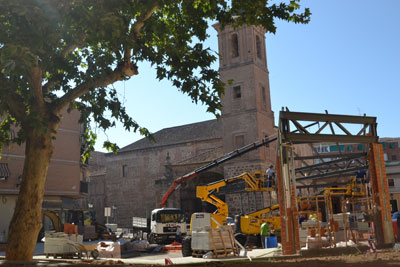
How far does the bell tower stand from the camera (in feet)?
125

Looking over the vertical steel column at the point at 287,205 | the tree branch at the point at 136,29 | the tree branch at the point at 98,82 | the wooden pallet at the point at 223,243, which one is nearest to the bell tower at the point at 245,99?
the wooden pallet at the point at 223,243

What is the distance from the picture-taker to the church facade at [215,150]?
38156 millimetres

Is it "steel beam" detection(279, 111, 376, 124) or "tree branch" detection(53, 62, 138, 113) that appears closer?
"tree branch" detection(53, 62, 138, 113)

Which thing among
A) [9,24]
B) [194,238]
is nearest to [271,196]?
[194,238]

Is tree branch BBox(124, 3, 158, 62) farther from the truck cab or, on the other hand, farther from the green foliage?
the truck cab

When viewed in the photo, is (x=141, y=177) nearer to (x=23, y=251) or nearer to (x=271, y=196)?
(x=271, y=196)

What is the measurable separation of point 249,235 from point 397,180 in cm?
3679

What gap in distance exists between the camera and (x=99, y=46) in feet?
45.3

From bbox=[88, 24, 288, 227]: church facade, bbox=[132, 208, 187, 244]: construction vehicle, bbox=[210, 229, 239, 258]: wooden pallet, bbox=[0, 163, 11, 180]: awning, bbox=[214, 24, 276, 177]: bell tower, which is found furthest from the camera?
bbox=[88, 24, 288, 227]: church facade

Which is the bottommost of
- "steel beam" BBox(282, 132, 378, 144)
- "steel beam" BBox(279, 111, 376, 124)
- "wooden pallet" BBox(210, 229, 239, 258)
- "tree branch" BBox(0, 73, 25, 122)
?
"wooden pallet" BBox(210, 229, 239, 258)

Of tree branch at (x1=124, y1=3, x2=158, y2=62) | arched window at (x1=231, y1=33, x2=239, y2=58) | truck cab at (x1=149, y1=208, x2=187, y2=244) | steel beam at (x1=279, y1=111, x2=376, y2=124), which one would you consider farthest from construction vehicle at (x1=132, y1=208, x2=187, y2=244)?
arched window at (x1=231, y1=33, x2=239, y2=58)

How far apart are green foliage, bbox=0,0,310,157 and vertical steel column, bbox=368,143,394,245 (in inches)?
278

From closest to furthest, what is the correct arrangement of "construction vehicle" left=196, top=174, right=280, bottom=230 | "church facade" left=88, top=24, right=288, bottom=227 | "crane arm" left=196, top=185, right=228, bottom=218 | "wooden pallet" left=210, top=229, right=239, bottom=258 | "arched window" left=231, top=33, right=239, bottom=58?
"wooden pallet" left=210, top=229, right=239, bottom=258 → "construction vehicle" left=196, top=174, right=280, bottom=230 → "crane arm" left=196, top=185, right=228, bottom=218 → "church facade" left=88, top=24, right=288, bottom=227 → "arched window" left=231, top=33, right=239, bottom=58

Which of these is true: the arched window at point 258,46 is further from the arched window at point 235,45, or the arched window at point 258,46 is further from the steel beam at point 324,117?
the steel beam at point 324,117
